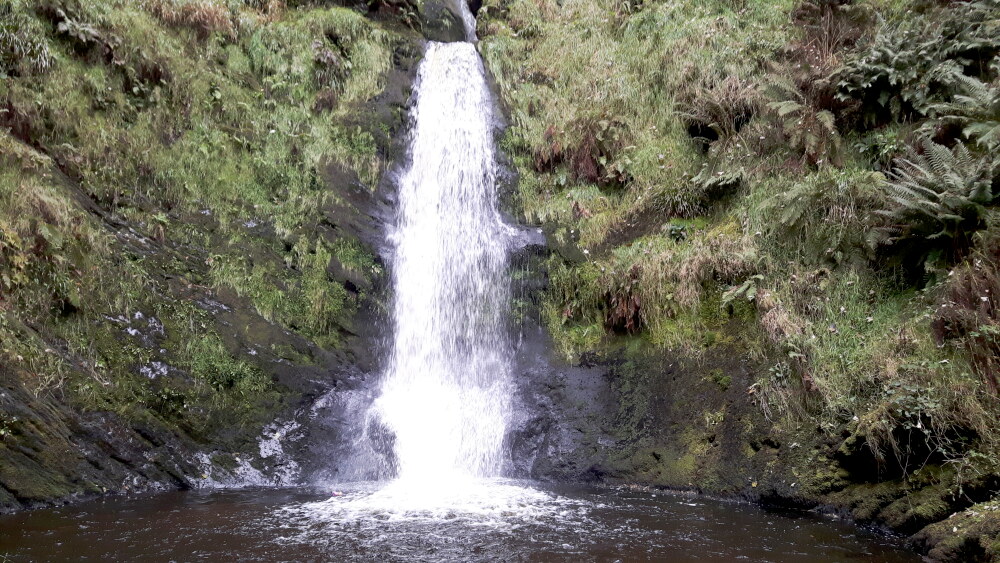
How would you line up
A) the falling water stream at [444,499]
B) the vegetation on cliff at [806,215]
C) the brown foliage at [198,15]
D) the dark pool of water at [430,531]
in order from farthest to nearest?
1. the brown foliage at [198,15]
2. the vegetation on cliff at [806,215]
3. the falling water stream at [444,499]
4. the dark pool of water at [430,531]

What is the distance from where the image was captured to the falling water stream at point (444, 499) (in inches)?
182

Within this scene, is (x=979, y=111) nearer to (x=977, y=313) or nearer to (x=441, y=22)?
(x=977, y=313)

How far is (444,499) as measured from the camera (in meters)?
6.46

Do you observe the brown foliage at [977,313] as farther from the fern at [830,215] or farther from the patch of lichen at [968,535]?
the fern at [830,215]

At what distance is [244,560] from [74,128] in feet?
26.3

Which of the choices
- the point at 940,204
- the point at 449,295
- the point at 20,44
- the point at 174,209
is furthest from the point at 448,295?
the point at 20,44

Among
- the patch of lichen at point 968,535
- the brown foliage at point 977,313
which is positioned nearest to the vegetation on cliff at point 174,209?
the patch of lichen at point 968,535

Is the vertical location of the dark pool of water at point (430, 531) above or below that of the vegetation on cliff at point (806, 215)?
below

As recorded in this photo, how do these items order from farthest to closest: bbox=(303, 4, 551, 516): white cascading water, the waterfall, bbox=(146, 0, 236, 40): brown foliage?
bbox=(146, 0, 236, 40): brown foliage
the waterfall
bbox=(303, 4, 551, 516): white cascading water

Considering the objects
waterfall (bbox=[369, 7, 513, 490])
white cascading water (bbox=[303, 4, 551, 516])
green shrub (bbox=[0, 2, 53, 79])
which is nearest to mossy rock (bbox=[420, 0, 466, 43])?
white cascading water (bbox=[303, 4, 551, 516])

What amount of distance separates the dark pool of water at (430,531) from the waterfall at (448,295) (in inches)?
76.1

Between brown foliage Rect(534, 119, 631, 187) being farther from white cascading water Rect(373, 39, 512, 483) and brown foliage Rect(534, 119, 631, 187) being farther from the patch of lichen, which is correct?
the patch of lichen

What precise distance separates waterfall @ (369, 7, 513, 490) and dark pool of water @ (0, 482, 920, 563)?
193cm

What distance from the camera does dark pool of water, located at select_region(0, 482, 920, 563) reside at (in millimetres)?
4473
